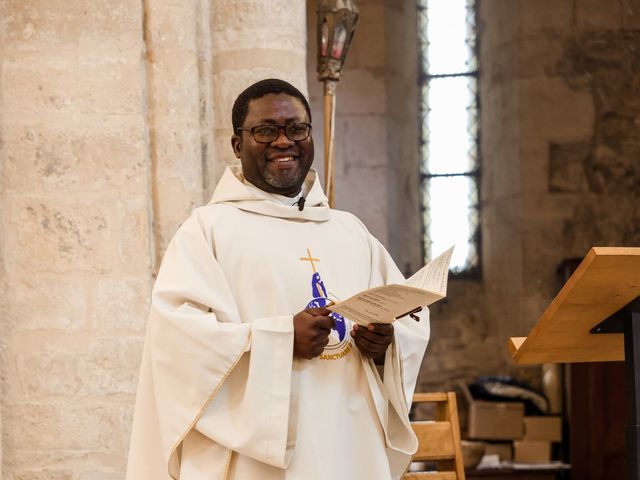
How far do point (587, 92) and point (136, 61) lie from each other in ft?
17.1

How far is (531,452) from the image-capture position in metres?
8.59

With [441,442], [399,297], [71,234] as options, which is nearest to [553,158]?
[441,442]

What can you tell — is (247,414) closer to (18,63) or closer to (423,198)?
(18,63)

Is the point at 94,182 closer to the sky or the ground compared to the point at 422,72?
closer to the ground

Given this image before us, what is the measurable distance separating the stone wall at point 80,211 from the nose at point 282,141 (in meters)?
1.42

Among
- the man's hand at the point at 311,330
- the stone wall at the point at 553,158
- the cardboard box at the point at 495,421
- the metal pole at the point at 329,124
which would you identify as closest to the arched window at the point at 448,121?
the stone wall at the point at 553,158

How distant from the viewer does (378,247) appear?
372 cm

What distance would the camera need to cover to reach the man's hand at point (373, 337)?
3.31 m

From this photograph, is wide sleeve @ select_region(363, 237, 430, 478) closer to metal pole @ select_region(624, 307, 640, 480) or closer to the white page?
the white page

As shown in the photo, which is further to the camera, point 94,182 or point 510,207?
point 510,207

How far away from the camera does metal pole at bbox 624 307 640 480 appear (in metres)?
2.96

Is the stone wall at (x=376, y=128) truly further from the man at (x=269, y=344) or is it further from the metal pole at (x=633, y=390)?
the metal pole at (x=633, y=390)

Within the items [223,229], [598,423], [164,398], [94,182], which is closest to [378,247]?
[223,229]

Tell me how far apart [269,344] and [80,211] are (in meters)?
1.68
